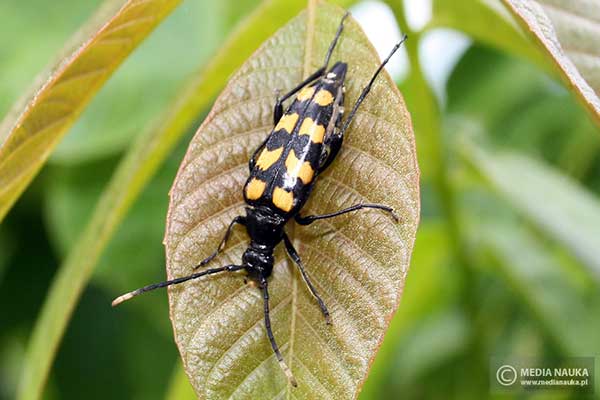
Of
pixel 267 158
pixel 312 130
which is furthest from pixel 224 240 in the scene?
pixel 312 130

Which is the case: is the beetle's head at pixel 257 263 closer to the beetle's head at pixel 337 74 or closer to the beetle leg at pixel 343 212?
the beetle leg at pixel 343 212

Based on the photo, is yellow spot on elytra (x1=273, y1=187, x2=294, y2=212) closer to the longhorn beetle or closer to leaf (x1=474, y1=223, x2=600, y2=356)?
the longhorn beetle

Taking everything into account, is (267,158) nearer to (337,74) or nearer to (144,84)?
(337,74)

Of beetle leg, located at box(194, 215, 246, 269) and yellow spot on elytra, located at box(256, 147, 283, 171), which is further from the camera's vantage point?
yellow spot on elytra, located at box(256, 147, 283, 171)

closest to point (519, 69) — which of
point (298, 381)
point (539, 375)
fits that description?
point (539, 375)

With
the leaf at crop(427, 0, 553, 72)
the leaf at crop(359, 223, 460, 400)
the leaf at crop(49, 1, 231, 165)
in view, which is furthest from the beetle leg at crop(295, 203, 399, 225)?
the leaf at crop(49, 1, 231, 165)

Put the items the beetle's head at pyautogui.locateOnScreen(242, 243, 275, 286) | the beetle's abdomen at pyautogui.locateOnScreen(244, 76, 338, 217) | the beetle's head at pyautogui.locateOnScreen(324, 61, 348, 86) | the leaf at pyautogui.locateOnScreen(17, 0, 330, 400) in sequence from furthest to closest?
→ the beetle's abdomen at pyautogui.locateOnScreen(244, 76, 338, 217) → the leaf at pyautogui.locateOnScreen(17, 0, 330, 400) → the beetle's head at pyautogui.locateOnScreen(324, 61, 348, 86) → the beetle's head at pyautogui.locateOnScreen(242, 243, 275, 286)

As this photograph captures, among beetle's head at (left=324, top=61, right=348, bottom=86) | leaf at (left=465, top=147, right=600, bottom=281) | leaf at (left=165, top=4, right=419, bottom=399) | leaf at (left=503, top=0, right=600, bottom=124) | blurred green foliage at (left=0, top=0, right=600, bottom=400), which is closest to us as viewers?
leaf at (left=503, top=0, right=600, bottom=124)

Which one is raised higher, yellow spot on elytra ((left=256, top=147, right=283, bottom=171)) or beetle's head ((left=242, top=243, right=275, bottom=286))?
yellow spot on elytra ((left=256, top=147, right=283, bottom=171))

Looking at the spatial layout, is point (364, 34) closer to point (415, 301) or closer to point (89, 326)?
point (415, 301)
